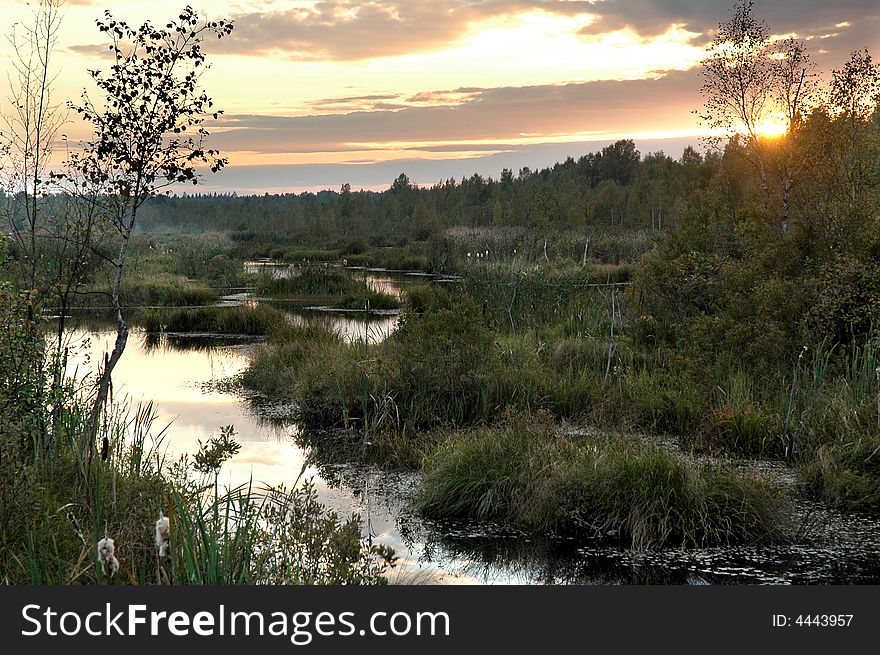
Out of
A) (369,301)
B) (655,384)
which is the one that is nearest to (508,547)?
(655,384)

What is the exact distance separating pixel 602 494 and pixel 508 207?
63.1 metres

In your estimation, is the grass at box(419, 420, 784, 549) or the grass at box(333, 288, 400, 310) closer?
the grass at box(419, 420, 784, 549)

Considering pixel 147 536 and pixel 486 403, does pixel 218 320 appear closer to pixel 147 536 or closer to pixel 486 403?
pixel 486 403

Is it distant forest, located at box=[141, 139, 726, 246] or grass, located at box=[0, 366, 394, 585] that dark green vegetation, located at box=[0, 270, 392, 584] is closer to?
grass, located at box=[0, 366, 394, 585]

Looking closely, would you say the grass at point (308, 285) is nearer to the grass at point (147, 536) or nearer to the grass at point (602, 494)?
the grass at point (602, 494)

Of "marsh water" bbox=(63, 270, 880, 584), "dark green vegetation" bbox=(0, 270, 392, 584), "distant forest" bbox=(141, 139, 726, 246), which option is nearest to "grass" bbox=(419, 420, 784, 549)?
"marsh water" bbox=(63, 270, 880, 584)

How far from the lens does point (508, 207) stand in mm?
68688

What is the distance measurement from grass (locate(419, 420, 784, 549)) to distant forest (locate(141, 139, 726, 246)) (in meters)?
22.7

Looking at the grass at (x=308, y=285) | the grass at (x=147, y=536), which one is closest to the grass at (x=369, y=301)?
the grass at (x=308, y=285)

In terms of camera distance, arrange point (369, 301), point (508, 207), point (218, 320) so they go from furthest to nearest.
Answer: point (508, 207)
point (369, 301)
point (218, 320)

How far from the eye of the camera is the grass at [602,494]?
6.45 metres

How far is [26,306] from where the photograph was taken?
236 inches

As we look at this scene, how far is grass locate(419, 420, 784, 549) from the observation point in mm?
6453

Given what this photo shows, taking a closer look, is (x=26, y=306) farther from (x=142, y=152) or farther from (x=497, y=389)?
(x=497, y=389)
